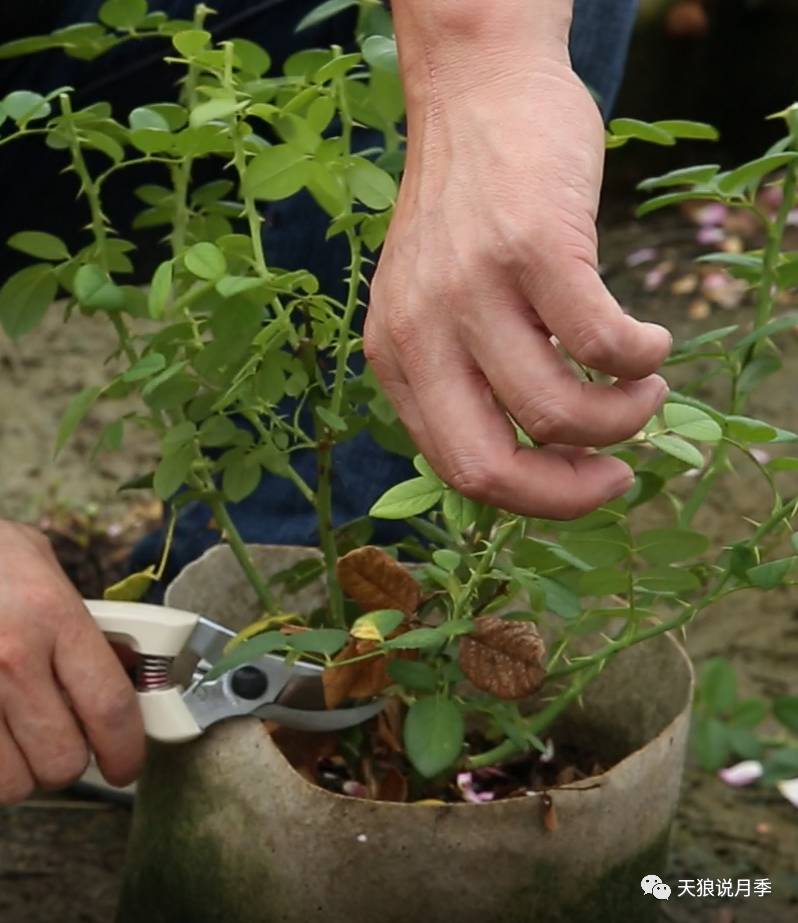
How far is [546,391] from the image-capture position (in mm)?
749

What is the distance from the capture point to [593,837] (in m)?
1.00

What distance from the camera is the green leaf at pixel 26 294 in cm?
107

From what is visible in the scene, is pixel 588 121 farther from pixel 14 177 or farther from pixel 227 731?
pixel 14 177

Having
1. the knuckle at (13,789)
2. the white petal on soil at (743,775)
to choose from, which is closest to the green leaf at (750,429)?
the knuckle at (13,789)

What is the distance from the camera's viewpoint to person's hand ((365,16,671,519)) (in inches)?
29.5

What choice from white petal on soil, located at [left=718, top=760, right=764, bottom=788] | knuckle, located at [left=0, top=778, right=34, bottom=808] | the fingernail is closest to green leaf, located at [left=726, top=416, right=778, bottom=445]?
the fingernail

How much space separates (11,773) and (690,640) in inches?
37.4

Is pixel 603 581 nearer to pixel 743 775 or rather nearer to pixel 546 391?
pixel 546 391

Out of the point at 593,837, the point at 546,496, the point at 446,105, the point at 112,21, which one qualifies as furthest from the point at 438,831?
the point at 112,21

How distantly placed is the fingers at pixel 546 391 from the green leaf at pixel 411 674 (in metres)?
0.26

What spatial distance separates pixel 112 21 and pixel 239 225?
0.98 ft

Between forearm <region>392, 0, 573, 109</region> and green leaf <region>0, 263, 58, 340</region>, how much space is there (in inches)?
12.6

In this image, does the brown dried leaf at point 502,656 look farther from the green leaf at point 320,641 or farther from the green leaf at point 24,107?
the green leaf at point 24,107

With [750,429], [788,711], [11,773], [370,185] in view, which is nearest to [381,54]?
[370,185]
